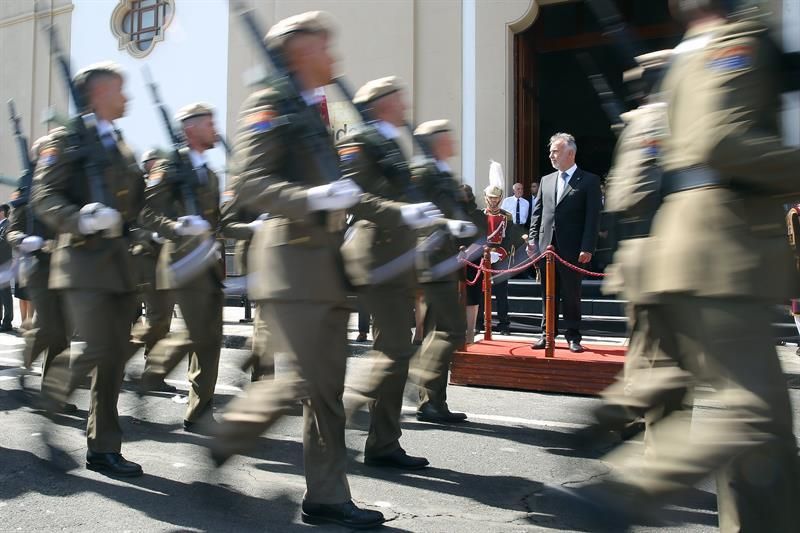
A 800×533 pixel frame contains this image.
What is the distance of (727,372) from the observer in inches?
90.4

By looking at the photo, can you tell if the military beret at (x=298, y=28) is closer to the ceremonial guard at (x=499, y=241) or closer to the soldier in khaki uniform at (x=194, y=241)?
the soldier in khaki uniform at (x=194, y=241)

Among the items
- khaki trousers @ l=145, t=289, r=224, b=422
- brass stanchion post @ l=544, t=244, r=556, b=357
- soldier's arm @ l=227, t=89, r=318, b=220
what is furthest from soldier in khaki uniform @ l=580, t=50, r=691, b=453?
brass stanchion post @ l=544, t=244, r=556, b=357

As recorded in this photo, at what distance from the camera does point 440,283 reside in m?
4.65

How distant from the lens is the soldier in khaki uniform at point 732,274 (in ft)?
7.41

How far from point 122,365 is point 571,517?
235 cm

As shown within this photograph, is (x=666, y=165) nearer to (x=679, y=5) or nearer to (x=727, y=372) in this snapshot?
(x=679, y=5)

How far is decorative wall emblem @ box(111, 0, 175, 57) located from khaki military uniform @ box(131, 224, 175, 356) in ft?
37.3

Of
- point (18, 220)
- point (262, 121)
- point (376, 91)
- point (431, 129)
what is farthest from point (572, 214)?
point (18, 220)

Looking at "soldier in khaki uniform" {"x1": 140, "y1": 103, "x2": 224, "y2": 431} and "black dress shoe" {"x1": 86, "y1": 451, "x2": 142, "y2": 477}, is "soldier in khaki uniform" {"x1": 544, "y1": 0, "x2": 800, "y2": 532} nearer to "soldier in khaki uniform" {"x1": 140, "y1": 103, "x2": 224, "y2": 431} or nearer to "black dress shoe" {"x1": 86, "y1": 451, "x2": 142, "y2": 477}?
"black dress shoe" {"x1": 86, "y1": 451, "x2": 142, "y2": 477}

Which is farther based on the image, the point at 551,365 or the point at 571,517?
Result: the point at 551,365

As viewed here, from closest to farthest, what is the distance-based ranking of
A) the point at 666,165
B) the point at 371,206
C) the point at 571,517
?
the point at 666,165 → the point at 571,517 → the point at 371,206

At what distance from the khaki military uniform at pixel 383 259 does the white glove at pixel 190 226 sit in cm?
118

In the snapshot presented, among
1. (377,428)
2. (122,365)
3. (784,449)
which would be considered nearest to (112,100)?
(122,365)

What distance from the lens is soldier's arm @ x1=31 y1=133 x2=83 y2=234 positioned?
399 cm
